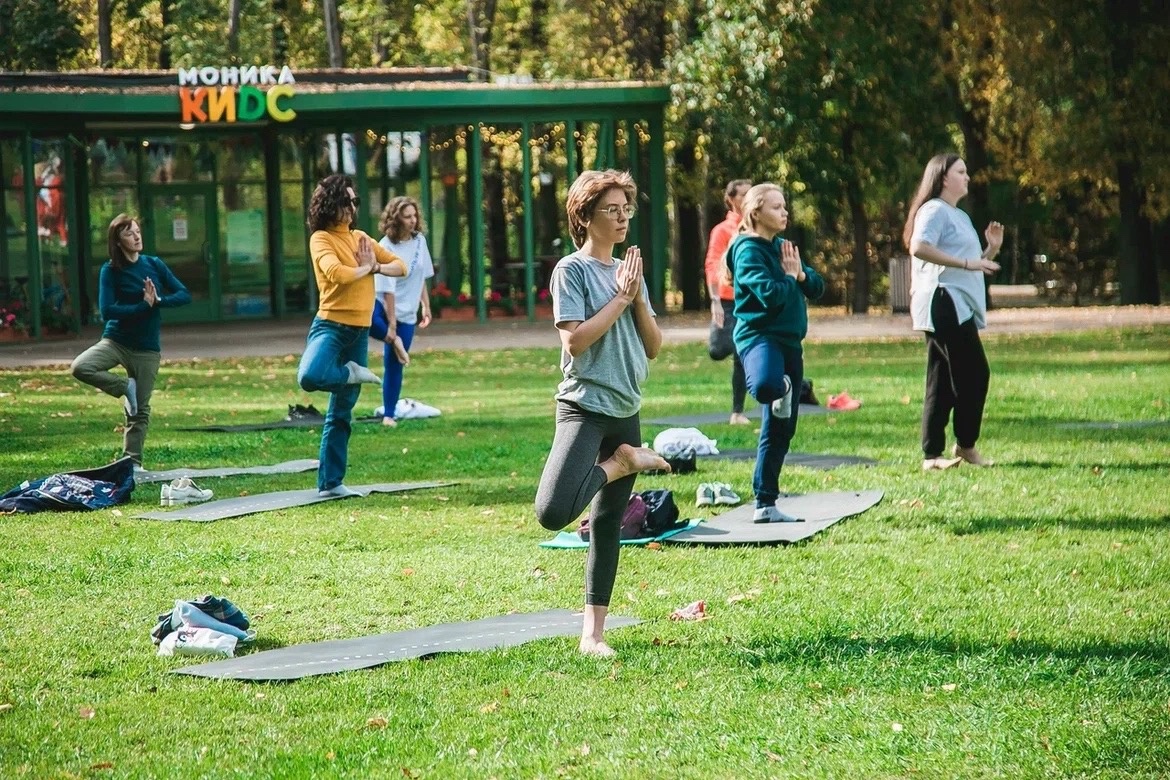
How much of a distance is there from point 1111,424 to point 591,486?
27.8ft

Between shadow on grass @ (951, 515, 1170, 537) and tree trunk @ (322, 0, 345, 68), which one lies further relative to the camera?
tree trunk @ (322, 0, 345, 68)

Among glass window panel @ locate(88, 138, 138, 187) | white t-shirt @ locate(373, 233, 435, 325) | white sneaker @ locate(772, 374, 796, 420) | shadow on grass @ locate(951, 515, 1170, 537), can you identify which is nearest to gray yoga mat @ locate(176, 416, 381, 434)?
white t-shirt @ locate(373, 233, 435, 325)

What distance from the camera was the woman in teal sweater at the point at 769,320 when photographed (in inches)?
347

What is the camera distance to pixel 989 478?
34.4 ft

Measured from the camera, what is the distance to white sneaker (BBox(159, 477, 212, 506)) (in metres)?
10.3

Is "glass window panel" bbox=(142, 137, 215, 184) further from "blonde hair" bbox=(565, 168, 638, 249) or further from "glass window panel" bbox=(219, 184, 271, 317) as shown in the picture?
"blonde hair" bbox=(565, 168, 638, 249)

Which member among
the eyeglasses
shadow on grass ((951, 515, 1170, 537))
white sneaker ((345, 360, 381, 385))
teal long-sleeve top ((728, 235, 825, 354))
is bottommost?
shadow on grass ((951, 515, 1170, 537))

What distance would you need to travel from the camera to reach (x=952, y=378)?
1090 cm

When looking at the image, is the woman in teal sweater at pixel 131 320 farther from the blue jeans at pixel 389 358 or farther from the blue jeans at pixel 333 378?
the blue jeans at pixel 389 358

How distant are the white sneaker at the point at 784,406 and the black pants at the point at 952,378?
2.39m

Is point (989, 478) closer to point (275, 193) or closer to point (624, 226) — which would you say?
point (624, 226)

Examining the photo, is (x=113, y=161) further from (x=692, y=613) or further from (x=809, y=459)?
(x=692, y=613)

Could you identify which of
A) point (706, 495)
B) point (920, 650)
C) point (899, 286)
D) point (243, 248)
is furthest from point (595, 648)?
point (243, 248)

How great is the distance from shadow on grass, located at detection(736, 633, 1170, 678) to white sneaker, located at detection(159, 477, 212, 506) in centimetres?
518
